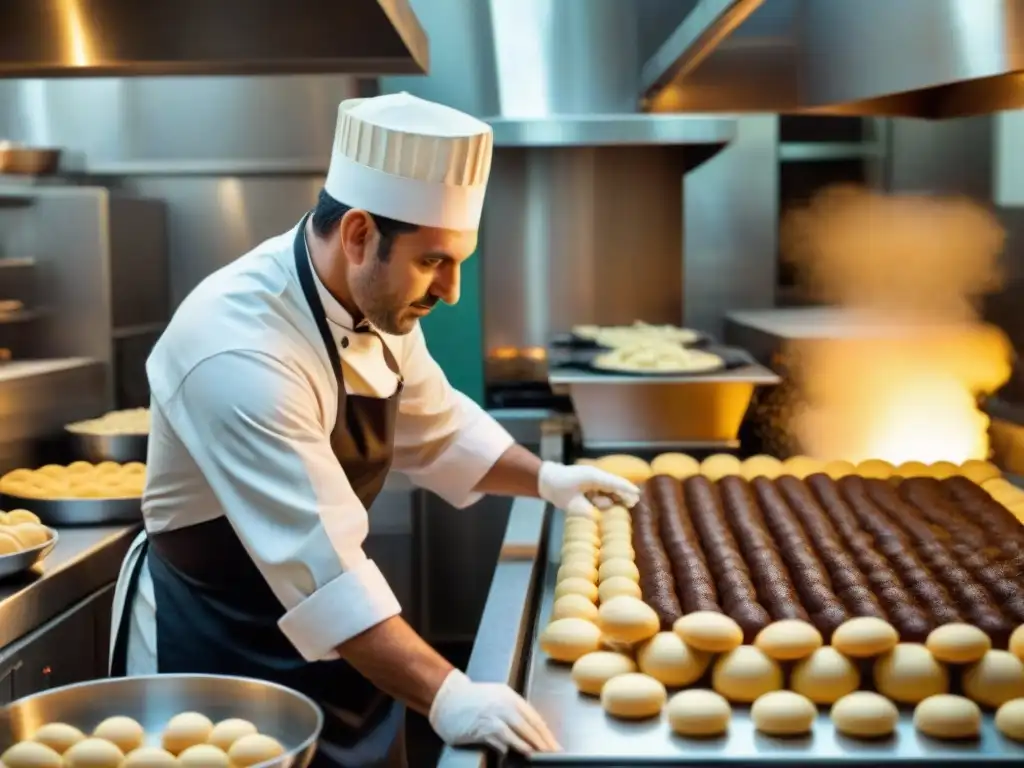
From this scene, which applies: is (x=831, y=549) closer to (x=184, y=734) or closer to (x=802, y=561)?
(x=802, y=561)

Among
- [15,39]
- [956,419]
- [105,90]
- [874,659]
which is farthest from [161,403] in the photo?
[105,90]

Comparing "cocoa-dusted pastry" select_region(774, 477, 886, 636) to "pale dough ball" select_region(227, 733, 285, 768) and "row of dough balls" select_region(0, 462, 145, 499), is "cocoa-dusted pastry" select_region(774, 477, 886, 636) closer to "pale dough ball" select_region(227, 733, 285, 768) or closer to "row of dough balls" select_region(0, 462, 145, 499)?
"pale dough ball" select_region(227, 733, 285, 768)

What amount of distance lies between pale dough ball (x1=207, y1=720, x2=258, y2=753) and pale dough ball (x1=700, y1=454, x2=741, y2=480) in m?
1.62

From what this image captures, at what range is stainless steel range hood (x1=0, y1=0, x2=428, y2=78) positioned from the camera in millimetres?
1757

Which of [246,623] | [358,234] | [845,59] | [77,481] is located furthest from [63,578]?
[845,59]

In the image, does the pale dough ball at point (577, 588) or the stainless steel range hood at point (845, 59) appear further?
the pale dough ball at point (577, 588)

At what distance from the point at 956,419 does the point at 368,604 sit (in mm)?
1977

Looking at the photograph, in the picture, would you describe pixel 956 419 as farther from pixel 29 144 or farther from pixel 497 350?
pixel 29 144

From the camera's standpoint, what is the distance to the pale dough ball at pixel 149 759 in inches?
43.1

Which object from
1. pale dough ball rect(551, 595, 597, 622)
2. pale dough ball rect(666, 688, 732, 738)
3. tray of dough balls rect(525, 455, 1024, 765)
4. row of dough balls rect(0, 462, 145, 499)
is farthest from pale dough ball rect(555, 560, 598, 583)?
row of dough balls rect(0, 462, 145, 499)

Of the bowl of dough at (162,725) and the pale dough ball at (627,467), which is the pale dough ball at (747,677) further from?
the pale dough ball at (627,467)

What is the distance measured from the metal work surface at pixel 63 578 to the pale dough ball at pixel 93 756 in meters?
1.17

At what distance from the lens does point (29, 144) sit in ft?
13.6

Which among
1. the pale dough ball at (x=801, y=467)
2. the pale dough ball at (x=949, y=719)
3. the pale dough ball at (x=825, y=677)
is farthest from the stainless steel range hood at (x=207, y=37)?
the pale dough ball at (x=801, y=467)
